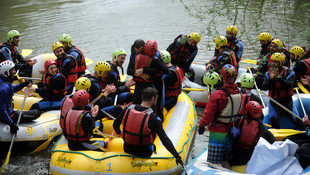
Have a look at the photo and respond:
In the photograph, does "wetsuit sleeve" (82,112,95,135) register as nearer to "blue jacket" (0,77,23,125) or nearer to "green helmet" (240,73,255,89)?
"blue jacket" (0,77,23,125)

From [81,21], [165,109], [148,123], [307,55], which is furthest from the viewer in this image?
[81,21]

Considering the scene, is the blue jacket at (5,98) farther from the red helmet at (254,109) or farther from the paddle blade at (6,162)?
the red helmet at (254,109)

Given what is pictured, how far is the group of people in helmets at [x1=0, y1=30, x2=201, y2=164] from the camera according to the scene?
12.7 ft

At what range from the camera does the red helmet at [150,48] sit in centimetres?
482

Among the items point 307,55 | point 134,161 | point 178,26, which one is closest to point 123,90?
point 134,161

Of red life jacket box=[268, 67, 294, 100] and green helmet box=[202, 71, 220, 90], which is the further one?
green helmet box=[202, 71, 220, 90]

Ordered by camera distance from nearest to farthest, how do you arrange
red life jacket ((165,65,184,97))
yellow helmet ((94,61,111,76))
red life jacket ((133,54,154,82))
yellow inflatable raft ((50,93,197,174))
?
yellow inflatable raft ((50,93,197,174)) → red life jacket ((133,54,154,82)) → yellow helmet ((94,61,111,76)) → red life jacket ((165,65,184,97))

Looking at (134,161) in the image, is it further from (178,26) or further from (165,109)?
(178,26)

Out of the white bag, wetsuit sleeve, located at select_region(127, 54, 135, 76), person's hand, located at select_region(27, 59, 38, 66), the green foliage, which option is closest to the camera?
the white bag

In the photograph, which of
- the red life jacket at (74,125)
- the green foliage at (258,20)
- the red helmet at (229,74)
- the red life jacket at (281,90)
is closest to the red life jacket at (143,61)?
the green foliage at (258,20)

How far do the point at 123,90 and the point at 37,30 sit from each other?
363 inches

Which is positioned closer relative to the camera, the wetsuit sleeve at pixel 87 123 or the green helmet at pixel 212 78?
the wetsuit sleeve at pixel 87 123

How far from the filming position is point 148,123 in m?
3.79

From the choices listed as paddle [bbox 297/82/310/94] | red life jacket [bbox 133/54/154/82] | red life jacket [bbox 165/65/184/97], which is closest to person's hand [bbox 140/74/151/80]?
red life jacket [bbox 133/54/154/82]
